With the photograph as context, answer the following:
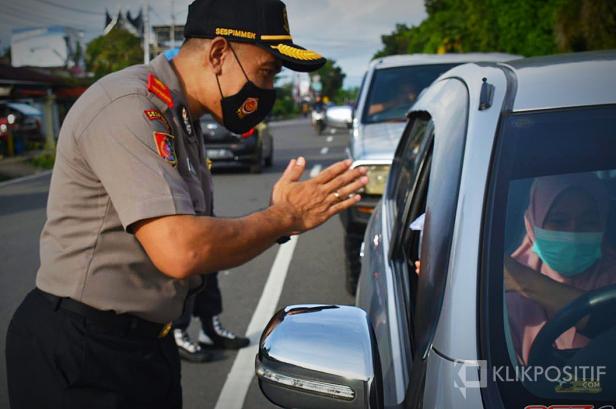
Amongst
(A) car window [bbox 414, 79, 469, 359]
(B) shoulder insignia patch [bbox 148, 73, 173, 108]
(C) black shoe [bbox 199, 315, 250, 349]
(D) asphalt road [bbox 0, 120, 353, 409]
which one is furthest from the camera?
(C) black shoe [bbox 199, 315, 250, 349]

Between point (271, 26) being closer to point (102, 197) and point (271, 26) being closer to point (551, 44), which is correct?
point (102, 197)

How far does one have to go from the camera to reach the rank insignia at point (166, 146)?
1934 millimetres

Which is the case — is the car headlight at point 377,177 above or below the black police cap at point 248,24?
below

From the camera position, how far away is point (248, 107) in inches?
94.3

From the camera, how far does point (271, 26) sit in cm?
217

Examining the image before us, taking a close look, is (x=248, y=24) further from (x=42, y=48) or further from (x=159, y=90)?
(x=42, y=48)

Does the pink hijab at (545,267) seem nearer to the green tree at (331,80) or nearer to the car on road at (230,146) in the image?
the car on road at (230,146)

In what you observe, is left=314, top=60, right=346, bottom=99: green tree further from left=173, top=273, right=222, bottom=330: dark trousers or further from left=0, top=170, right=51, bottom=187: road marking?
left=173, top=273, right=222, bottom=330: dark trousers

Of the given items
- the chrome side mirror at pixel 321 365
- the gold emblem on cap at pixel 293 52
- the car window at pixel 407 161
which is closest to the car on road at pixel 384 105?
the car window at pixel 407 161

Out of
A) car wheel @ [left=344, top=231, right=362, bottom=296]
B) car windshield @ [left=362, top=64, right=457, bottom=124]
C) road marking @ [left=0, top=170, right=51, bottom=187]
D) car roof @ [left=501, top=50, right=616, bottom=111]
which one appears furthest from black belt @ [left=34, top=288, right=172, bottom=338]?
road marking @ [left=0, top=170, right=51, bottom=187]

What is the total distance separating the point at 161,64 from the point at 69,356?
2.81 ft

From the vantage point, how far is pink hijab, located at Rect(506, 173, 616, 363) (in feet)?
5.54

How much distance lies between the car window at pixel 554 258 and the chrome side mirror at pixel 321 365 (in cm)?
27

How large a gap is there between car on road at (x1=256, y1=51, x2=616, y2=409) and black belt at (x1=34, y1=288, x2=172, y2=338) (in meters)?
0.49
